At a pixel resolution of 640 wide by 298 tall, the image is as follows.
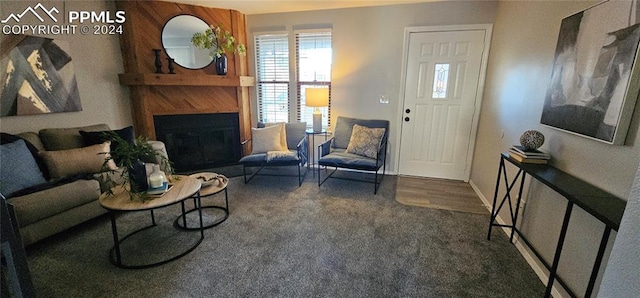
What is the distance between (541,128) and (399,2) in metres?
2.27

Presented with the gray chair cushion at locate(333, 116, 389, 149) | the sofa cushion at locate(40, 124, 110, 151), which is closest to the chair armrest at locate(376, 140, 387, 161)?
the gray chair cushion at locate(333, 116, 389, 149)

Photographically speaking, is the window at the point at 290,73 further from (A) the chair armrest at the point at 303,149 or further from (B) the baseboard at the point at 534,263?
(B) the baseboard at the point at 534,263

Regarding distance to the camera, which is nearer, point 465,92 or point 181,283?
point 181,283

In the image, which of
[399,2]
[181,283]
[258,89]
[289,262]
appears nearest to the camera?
[181,283]

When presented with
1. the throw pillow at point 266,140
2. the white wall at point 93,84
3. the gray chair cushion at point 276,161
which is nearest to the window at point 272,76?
the throw pillow at point 266,140

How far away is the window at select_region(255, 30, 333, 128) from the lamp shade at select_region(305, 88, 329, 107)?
13.2 inches

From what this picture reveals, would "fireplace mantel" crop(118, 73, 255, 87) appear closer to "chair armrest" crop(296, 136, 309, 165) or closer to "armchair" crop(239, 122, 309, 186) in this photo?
"armchair" crop(239, 122, 309, 186)

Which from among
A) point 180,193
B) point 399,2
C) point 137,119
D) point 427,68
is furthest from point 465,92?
point 137,119

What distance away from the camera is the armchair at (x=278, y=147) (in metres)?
3.46

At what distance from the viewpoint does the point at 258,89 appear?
14.1 ft

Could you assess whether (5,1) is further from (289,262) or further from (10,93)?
(289,262)

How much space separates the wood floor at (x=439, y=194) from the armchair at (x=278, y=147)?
135 centimetres

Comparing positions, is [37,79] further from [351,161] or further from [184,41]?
[351,161]

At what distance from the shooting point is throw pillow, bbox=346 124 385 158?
3484 millimetres
